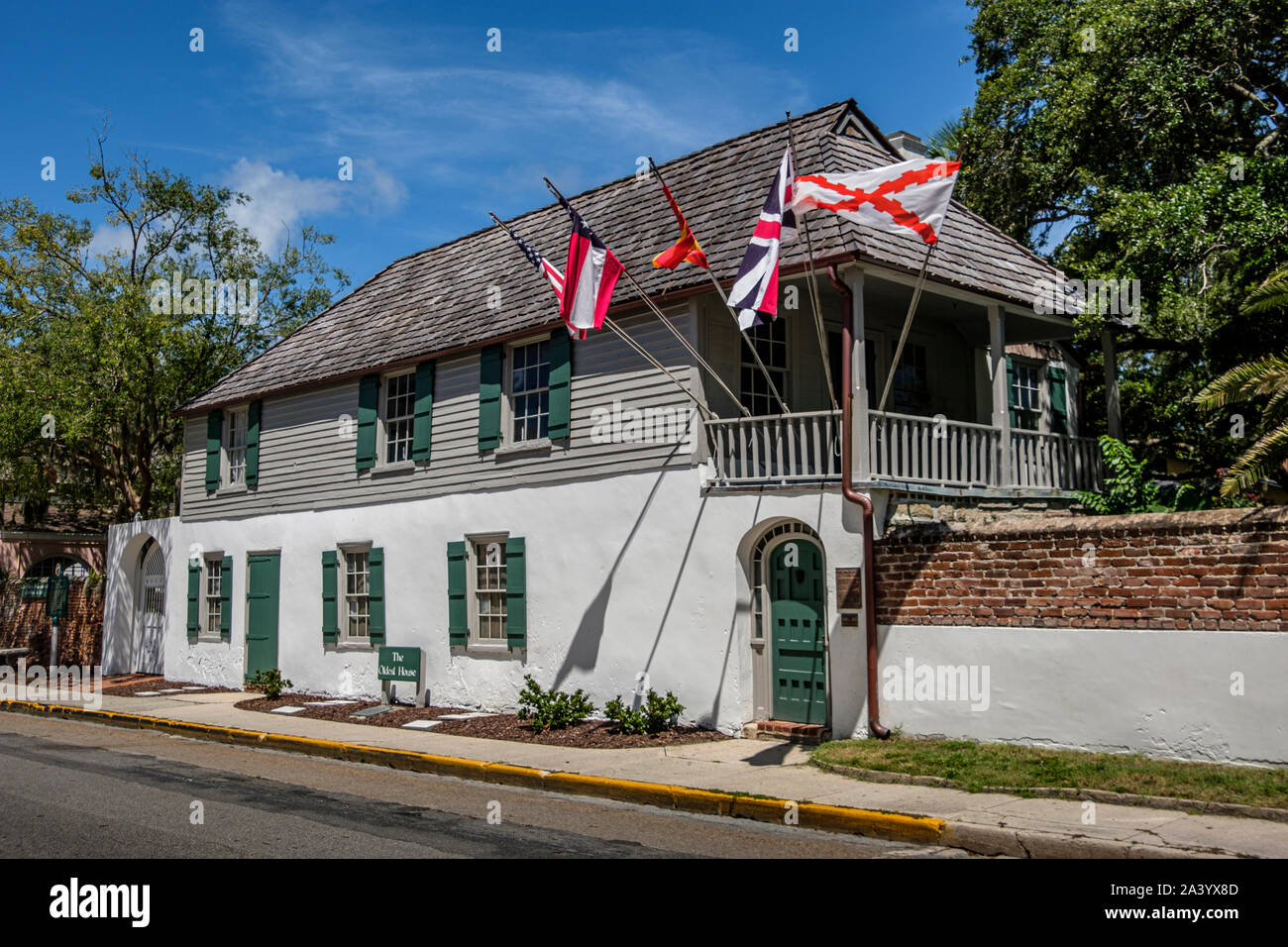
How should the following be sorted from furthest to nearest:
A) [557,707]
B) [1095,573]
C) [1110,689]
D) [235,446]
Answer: [235,446]
[557,707]
[1095,573]
[1110,689]

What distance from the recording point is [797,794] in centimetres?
980

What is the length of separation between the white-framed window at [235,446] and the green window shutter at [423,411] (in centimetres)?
574

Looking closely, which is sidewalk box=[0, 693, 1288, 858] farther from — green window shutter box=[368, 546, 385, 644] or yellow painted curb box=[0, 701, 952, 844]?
green window shutter box=[368, 546, 385, 644]

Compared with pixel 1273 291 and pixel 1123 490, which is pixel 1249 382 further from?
pixel 1123 490

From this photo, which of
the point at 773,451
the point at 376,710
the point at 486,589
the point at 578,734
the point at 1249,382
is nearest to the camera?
the point at 1249,382

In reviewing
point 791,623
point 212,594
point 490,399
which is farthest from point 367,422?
point 791,623

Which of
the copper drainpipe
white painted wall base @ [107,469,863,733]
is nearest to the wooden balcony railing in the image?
white painted wall base @ [107,469,863,733]

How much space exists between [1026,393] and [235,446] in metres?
14.7

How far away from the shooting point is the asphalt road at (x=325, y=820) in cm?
783

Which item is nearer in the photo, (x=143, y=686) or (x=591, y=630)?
(x=591, y=630)

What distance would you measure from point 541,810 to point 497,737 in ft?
14.6

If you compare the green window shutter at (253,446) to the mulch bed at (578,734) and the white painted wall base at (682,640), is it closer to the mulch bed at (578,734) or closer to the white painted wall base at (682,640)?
the white painted wall base at (682,640)

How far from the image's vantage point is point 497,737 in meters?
14.3
